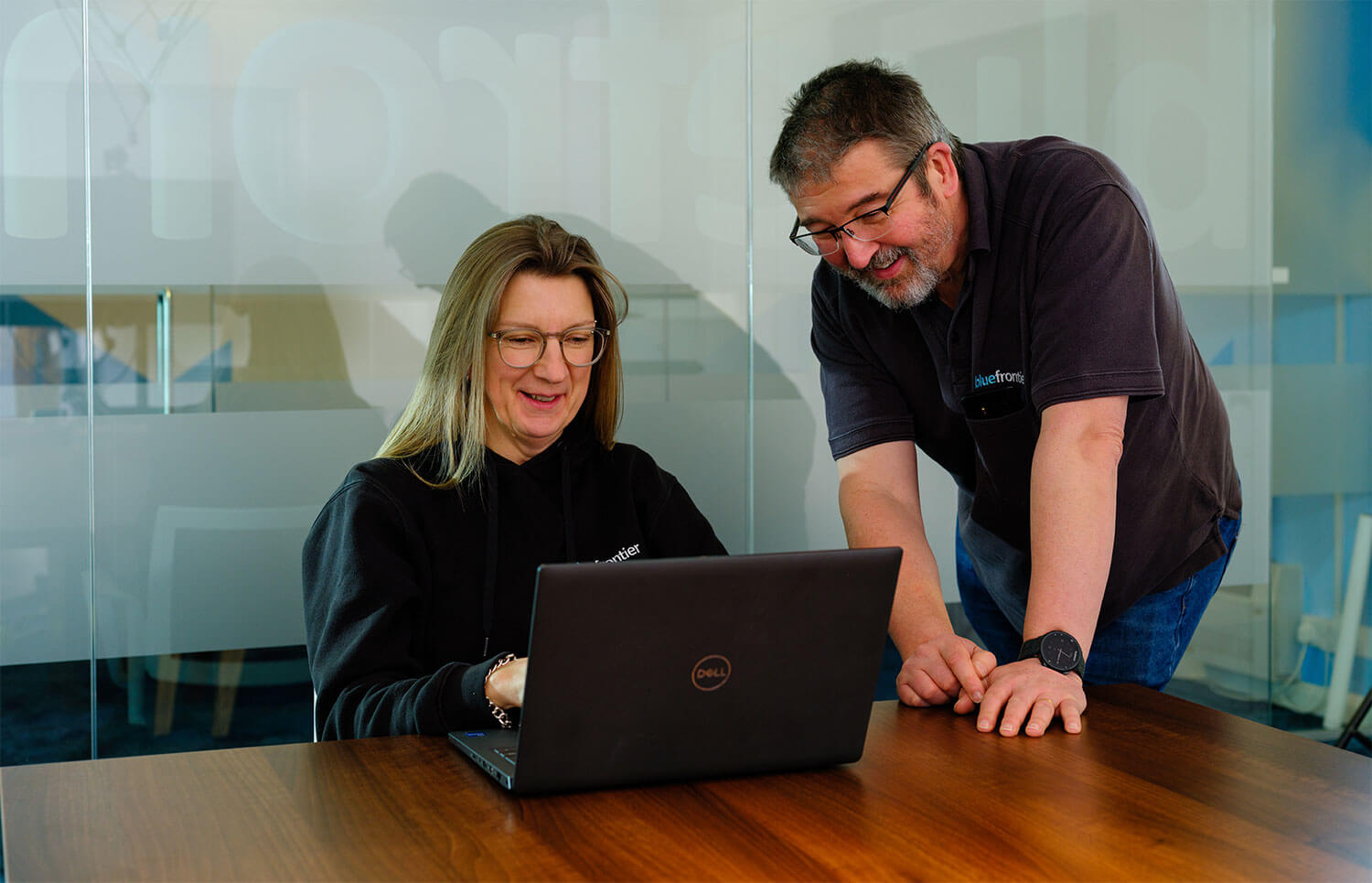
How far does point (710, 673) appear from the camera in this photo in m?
1.15

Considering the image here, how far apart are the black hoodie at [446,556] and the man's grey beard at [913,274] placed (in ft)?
1.79

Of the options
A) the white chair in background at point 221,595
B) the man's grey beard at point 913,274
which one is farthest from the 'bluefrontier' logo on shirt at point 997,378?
the white chair in background at point 221,595

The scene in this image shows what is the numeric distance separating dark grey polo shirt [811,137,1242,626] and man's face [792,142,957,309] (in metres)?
0.07

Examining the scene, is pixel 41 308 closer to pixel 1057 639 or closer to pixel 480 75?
pixel 480 75

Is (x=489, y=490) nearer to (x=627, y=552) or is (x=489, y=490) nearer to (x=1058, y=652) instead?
(x=627, y=552)

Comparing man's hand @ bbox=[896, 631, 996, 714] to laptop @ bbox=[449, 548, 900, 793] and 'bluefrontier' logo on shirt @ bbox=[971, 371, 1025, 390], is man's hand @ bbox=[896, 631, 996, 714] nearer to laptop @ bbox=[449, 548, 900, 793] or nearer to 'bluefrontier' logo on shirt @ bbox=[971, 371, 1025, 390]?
laptop @ bbox=[449, 548, 900, 793]

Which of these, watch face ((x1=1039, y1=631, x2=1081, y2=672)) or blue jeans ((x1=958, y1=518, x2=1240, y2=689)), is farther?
blue jeans ((x1=958, y1=518, x2=1240, y2=689))

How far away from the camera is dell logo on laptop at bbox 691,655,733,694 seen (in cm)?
115

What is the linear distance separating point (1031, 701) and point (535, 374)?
957 mm

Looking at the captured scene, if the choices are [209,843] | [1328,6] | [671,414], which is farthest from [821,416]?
[209,843]

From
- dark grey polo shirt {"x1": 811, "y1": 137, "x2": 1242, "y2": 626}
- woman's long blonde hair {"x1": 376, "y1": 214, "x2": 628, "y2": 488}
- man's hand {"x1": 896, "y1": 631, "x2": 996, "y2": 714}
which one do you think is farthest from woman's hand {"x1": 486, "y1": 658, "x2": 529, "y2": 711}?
dark grey polo shirt {"x1": 811, "y1": 137, "x2": 1242, "y2": 626}

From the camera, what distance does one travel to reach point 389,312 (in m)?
2.81

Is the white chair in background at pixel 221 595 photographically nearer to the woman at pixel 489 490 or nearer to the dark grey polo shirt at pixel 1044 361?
the woman at pixel 489 490

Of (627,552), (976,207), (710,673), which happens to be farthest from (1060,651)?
(627,552)
